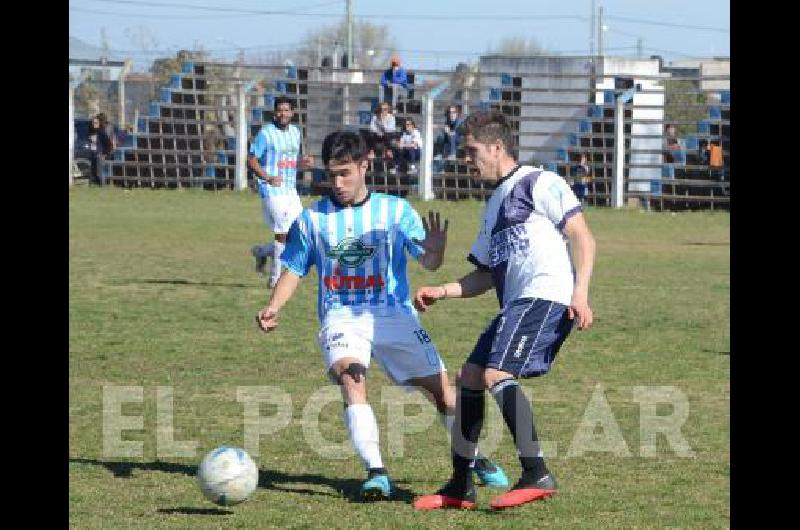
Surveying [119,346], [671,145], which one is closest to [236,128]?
[671,145]

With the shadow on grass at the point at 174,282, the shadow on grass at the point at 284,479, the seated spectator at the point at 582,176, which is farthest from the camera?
the seated spectator at the point at 582,176

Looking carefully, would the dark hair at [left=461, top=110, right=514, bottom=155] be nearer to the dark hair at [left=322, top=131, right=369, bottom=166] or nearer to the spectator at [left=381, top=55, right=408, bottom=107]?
the dark hair at [left=322, top=131, right=369, bottom=166]

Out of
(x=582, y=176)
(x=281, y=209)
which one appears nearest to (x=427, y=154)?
(x=582, y=176)

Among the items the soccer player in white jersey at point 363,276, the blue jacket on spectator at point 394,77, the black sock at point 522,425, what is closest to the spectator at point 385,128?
the blue jacket on spectator at point 394,77

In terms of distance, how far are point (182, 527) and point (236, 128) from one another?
29.1m

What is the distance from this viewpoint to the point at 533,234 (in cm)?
757

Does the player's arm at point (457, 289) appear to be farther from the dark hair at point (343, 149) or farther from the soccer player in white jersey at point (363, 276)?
the dark hair at point (343, 149)

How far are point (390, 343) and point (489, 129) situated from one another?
1247 mm

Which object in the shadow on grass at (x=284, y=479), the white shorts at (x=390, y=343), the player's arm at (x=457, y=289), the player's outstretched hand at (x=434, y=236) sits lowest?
the shadow on grass at (x=284, y=479)

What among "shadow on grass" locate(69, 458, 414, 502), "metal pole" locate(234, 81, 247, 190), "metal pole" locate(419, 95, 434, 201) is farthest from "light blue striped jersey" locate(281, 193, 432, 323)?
"metal pole" locate(234, 81, 247, 190)

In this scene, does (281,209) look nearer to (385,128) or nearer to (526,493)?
(526,493)

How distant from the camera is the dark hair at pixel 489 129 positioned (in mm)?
7621

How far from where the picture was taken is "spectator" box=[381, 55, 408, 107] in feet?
114

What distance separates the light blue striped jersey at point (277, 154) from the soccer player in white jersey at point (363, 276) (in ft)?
30.4
